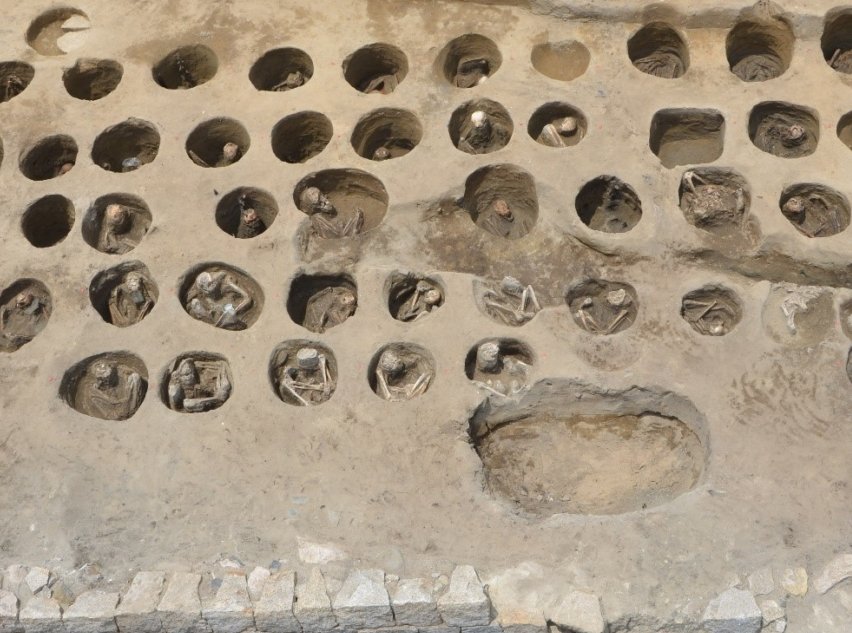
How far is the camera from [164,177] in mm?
8836

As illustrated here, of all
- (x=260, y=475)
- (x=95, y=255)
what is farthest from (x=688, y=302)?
(x=95, y=255)

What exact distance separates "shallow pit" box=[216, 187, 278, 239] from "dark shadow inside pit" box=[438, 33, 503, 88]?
2029mm

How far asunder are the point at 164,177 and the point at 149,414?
2208 millimetres

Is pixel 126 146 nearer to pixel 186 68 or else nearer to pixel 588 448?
pixel 186 68

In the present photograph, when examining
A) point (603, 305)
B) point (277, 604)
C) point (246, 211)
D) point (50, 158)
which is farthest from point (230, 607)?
point (50, 158)

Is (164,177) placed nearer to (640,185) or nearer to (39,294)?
(39,294)

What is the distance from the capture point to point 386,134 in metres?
9.41

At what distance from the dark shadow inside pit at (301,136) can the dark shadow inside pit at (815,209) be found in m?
3.89

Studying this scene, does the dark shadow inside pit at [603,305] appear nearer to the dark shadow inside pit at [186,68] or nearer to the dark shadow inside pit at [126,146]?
the dark shadow inside pit at [126,146]

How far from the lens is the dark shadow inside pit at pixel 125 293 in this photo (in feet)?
27.5

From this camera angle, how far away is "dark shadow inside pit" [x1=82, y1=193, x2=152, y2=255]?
8.71 metres

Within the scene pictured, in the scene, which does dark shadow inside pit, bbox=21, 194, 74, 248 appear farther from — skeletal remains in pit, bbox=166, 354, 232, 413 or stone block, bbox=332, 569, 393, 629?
stone block, bbox=332, 569, 393, 629

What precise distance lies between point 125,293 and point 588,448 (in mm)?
3890

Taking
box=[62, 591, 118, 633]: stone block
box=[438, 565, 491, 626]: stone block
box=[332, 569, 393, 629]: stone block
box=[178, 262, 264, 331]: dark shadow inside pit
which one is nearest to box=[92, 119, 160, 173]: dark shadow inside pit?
box=[178, 262, 264, 331]: dark shadow inside pit
